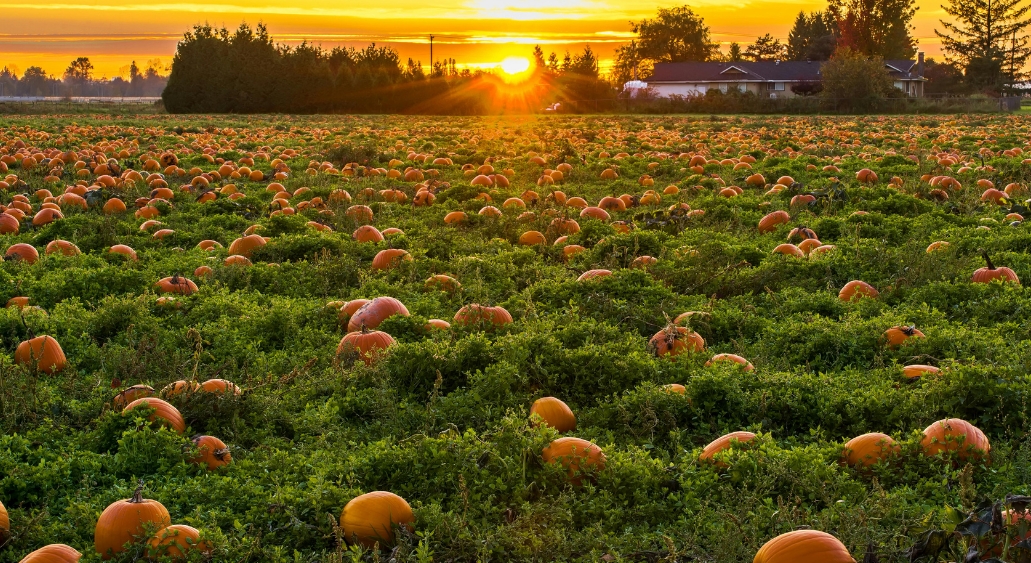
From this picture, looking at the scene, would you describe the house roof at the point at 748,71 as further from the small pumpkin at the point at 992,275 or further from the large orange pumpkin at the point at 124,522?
the large orange pumpkin at the point at 124,522

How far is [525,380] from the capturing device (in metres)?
4.71

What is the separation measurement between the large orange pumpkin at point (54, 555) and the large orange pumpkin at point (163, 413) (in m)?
0.96

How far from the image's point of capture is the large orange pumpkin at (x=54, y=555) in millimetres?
3180

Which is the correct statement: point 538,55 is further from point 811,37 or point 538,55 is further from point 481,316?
point 481,316

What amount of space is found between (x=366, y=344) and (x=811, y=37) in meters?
116

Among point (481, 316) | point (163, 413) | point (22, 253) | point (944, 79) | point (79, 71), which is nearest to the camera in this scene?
point (163, 413)

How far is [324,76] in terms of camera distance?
6122 cm

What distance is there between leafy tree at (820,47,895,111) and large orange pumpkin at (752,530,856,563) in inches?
1984

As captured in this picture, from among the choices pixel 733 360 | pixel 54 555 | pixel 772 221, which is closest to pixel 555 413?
pixel 733 360

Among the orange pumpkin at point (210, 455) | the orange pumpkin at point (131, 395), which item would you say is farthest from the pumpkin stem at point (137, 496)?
the orange pumpkin at point (131, 395)

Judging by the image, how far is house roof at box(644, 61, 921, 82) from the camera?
88688mm

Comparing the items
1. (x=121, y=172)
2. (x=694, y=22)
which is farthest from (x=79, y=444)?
(x=694, y=22)

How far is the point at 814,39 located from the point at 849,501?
115 m

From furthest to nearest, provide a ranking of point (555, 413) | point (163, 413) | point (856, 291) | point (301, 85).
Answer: point (301, 85)
point (856, 291)
point (555, 413)
point (163, 413)
